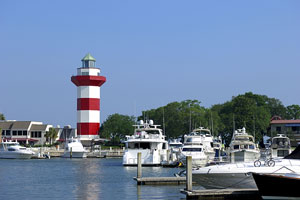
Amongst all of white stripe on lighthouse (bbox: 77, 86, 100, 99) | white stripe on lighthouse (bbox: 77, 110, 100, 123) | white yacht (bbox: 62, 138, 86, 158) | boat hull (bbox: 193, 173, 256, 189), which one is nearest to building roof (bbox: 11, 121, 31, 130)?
white stripe on lighthouse (bbox: 77, 86, 100, 99)

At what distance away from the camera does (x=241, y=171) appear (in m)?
29.6

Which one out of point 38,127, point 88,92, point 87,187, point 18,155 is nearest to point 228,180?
point 87,187

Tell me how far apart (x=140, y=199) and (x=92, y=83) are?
68013mm

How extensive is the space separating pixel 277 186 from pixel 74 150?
68.9m

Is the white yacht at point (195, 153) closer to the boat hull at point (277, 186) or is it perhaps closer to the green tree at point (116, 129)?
the boat hull at point (277, 186)

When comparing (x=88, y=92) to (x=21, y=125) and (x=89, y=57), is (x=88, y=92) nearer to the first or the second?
(x=89, y=57)

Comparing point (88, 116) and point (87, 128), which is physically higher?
point (88, 116)

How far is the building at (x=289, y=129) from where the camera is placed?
96625 mm

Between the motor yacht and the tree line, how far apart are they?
64.7 m

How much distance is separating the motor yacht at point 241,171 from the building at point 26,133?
9095 cm

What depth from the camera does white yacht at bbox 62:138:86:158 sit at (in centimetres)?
9188

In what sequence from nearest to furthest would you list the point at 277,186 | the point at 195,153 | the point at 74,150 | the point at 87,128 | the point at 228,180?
the point at 277,186 → the point at 228,180 → the point at 195,153 → the point at 74,150 → the point at 87,128

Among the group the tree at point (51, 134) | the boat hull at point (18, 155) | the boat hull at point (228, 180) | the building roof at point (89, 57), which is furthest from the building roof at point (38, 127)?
the boat hull at point (228, 180)

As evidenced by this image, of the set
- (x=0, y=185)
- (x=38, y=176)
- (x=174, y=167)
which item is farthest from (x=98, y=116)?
(x=0, y=185)
